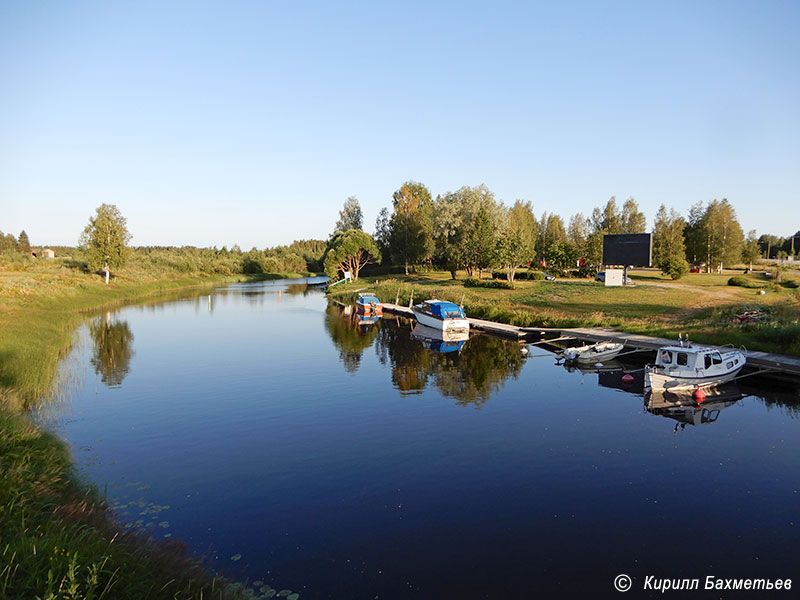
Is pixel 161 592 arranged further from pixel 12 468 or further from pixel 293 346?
pixel 293 346

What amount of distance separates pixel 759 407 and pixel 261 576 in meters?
27.3

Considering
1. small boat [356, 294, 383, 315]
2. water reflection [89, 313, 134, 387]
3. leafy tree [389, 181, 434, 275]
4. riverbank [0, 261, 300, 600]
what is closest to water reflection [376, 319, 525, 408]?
small boat [356, 294, 383, 315]

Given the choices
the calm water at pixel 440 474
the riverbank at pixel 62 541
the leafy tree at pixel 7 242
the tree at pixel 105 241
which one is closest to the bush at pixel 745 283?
the calm water at pixel 440 474

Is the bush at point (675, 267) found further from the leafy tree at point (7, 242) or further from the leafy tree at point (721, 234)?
the leafy tree at point (7, 242)

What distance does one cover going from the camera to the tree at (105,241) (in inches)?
3494

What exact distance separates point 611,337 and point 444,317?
16739mm

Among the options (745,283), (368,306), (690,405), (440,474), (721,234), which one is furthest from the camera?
(721,234)

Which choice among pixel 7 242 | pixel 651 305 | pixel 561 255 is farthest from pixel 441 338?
pixel 7 242

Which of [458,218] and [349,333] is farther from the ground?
[458,218]

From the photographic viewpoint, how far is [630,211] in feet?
404

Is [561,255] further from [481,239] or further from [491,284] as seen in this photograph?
[491,284]

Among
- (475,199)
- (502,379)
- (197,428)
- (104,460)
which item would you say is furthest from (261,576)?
(475,199)

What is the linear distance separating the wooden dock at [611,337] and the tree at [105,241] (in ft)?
226

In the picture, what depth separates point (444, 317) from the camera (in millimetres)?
52531
